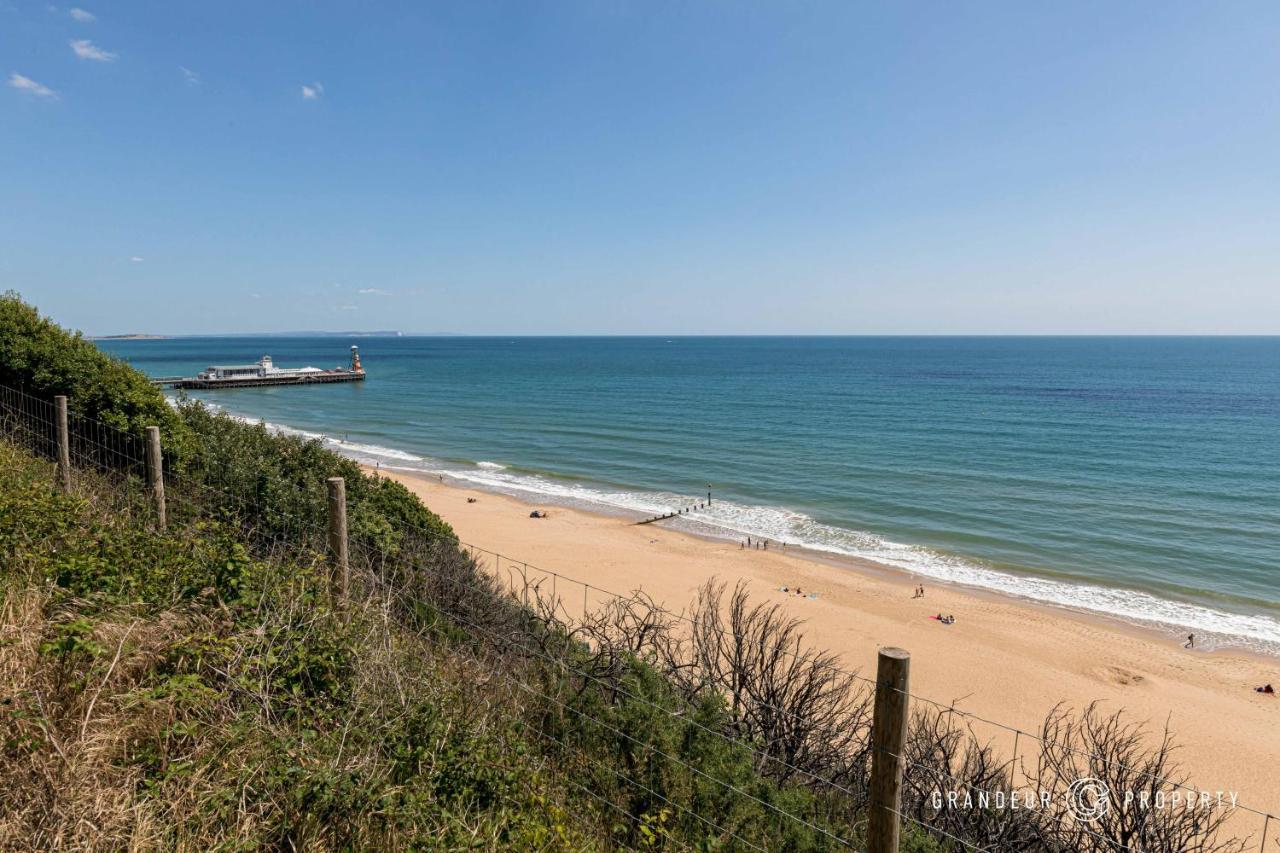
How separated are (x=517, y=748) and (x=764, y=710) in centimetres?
386

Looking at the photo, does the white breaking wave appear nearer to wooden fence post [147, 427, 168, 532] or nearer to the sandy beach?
the sandy beach

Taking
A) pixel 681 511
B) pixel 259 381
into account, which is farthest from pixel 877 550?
pixel 259 381

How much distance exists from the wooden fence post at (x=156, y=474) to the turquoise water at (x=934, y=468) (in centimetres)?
2089

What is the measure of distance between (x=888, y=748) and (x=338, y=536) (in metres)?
4.52

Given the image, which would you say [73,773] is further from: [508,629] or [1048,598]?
[1048,598]

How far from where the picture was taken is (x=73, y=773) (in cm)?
350

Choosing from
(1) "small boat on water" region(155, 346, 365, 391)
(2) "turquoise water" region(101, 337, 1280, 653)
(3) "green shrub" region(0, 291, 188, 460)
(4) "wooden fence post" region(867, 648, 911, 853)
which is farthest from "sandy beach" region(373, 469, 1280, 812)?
(1) "small boat on water" region(155, 346, 365, 391)

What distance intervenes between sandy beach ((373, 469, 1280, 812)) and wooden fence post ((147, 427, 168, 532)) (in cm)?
1106

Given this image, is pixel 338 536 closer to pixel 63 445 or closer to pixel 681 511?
pixel 63 445

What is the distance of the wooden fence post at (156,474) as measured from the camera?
7.18 meters

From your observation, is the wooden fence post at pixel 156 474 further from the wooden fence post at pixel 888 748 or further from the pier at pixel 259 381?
the pier at pixel 259 381

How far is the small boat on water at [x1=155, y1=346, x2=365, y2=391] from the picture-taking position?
81.4 meters

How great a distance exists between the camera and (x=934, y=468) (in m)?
36.7

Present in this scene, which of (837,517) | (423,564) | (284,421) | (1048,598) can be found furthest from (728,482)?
(284,421)
